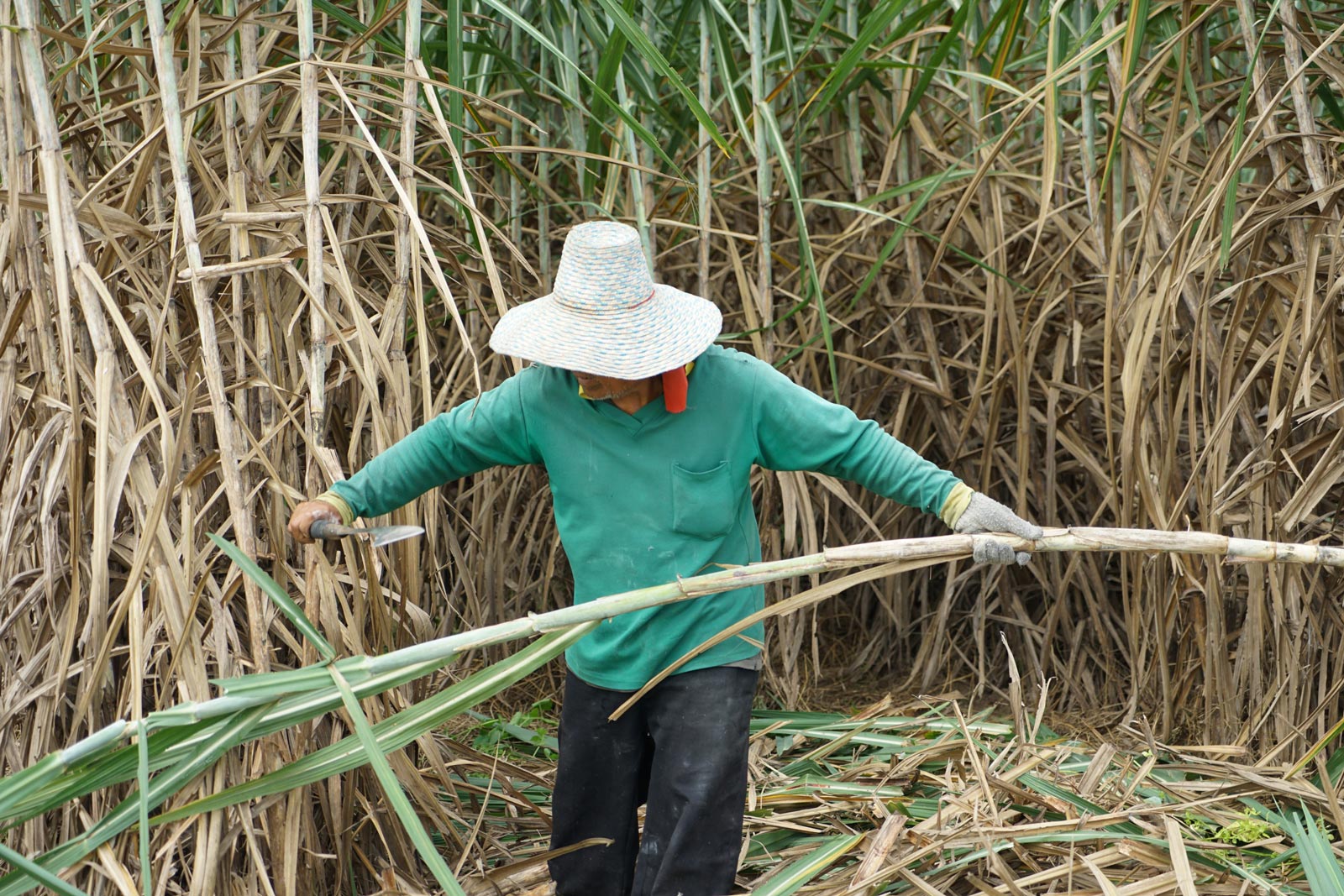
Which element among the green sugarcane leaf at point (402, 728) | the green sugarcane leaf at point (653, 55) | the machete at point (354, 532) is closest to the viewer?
the green sugarcane leaf at point (402, 728)

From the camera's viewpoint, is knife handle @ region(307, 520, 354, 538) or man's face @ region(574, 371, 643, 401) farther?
man's face @ region(574, 371, 643, 401)

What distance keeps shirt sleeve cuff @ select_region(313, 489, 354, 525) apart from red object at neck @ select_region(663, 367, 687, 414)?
1.63 ft

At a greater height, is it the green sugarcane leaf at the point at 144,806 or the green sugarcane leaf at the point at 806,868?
the green sugarcane leaf at the point at 144,806

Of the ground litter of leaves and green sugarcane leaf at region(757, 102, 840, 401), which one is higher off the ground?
green sugarcane leaf at region(757, 102, 840, 401)

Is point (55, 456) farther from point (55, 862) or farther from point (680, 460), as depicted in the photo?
point (680, 460)

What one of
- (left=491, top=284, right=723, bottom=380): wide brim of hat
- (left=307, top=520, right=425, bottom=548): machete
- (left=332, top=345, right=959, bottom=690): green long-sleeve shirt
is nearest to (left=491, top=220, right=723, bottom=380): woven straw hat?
(left=491, top=284, right=723, bottom=380): wide brim of hat

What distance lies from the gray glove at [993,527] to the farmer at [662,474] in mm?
49

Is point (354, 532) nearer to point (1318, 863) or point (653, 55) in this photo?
point (653, 55)

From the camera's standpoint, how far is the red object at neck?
6.54ft

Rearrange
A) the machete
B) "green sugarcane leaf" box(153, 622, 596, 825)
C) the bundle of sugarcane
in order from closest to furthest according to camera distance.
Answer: the bundle of sugarcane, "green sugarcane leaf" box(153, 622, 596, 825), the machete

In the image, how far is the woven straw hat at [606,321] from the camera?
1925mm

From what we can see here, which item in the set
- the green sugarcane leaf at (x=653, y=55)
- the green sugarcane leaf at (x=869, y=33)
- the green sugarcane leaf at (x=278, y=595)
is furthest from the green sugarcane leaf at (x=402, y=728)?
the green sugarcane leaf at (x=869, y=33)

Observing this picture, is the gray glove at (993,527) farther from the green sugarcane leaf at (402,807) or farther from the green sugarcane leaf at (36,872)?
the green sugarcane leaf at (36,872)

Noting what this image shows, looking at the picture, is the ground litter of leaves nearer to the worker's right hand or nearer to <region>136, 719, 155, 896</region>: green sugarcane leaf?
the worker's right hand
